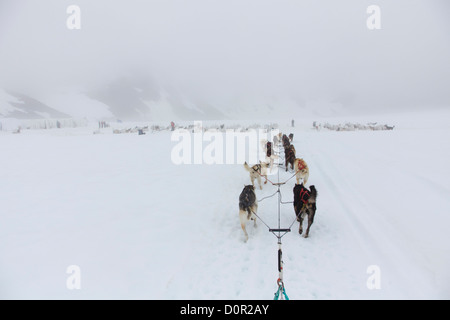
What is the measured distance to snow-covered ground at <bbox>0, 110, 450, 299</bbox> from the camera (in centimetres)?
356

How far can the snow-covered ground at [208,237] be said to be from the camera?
11.7ft

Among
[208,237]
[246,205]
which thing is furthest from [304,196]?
[208,237]

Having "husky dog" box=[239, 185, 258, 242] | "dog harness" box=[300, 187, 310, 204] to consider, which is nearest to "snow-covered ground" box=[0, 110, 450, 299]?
"husky dog" box=[239, 185, 258, 242]

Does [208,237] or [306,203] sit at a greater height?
[306,203]

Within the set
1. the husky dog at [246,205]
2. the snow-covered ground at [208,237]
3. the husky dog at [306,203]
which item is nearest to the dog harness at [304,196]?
the husky dog at [306,203]

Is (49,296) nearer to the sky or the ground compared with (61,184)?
nearer to the ground

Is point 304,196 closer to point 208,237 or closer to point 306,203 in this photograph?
point 306,203

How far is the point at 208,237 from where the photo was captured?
505cm

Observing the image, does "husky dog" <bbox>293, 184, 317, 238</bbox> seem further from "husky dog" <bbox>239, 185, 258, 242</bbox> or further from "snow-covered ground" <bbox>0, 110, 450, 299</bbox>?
"husky dog" <bbox>239, 185, 258, 242</bbox>

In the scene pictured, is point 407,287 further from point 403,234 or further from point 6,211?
point 6,211

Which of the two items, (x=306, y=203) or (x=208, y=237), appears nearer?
(x=306, y=203)
